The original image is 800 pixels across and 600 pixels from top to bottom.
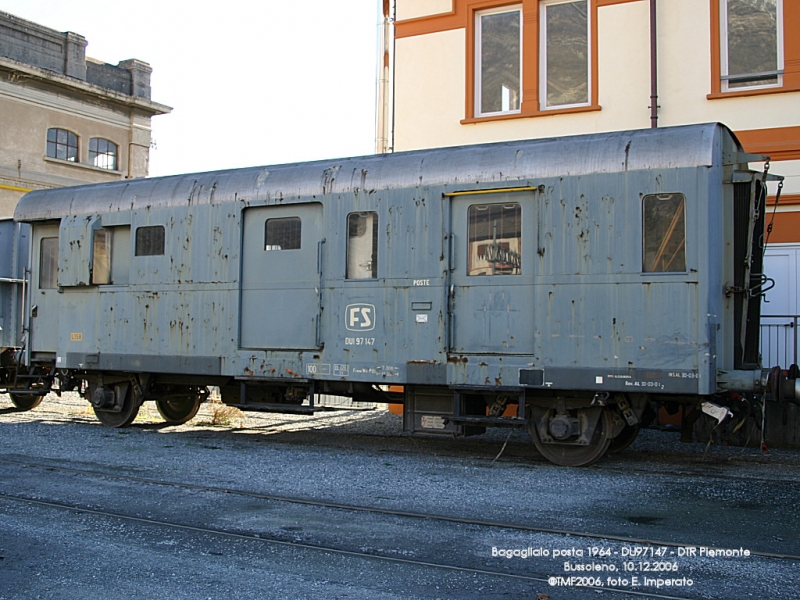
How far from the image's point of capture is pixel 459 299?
9398mm

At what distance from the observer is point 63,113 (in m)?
30.8

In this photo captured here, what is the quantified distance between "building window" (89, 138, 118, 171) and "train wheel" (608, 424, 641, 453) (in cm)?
2785

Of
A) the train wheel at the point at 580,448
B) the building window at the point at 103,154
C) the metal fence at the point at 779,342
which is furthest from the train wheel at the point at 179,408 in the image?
the building window at the point at 103,154

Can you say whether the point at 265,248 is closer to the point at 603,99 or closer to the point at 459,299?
the point at 459,299

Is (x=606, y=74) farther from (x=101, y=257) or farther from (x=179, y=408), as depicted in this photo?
(x=179, y=408)

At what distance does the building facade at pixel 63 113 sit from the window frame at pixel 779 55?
948 inches

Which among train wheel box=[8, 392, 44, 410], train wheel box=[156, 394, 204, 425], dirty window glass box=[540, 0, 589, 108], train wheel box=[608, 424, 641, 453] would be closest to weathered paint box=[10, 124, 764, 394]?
train wheel box=[608, 424, 641, 453]

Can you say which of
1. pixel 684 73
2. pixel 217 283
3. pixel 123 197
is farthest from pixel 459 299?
pixel 684 73

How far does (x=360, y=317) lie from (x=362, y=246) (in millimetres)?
883

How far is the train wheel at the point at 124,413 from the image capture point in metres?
12.3

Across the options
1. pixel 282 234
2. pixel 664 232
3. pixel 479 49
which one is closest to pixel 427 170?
pixel 282 234

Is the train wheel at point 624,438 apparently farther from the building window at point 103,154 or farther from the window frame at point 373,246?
the building window at point 103,154

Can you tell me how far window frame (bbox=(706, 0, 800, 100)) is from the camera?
12531 mm

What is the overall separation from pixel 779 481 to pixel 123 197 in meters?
9.31
